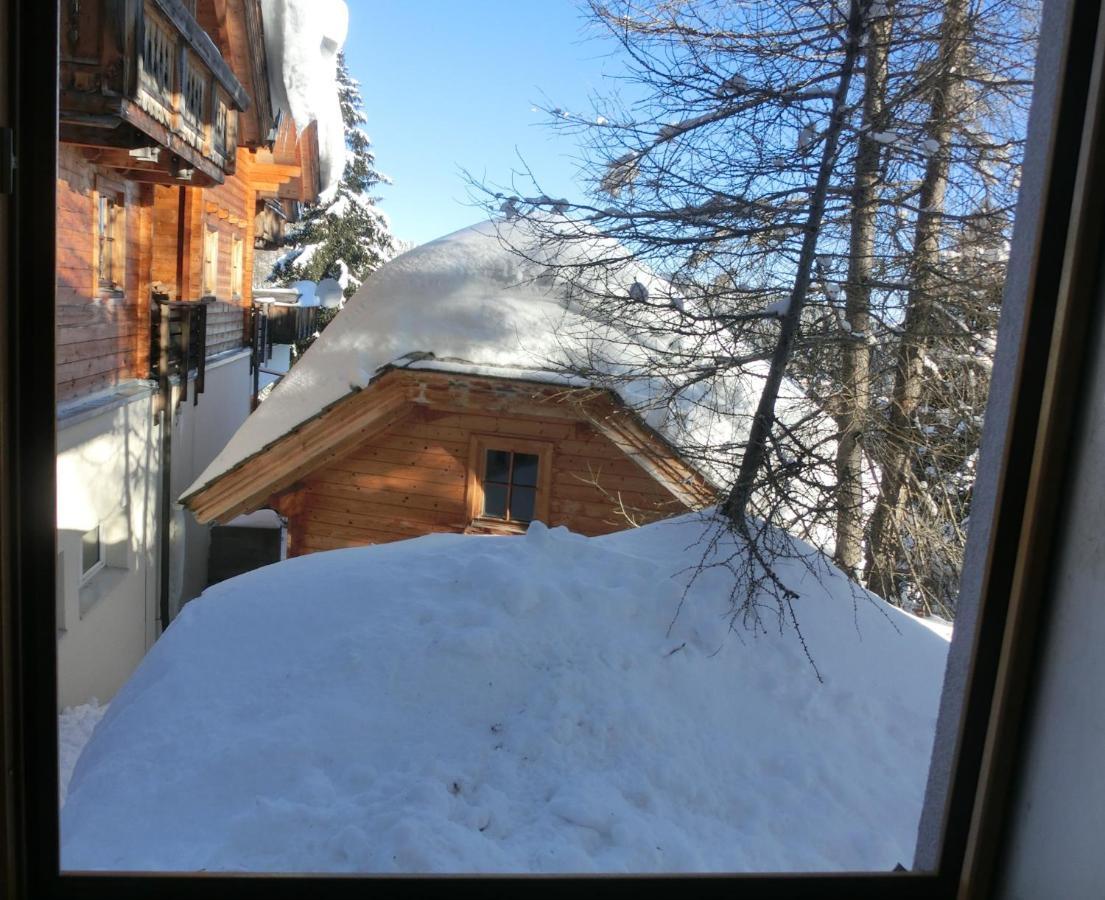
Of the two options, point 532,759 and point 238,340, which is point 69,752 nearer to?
point 532,759

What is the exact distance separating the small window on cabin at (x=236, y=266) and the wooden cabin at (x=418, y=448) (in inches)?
179

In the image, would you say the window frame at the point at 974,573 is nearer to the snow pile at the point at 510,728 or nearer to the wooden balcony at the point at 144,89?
Answer: the snow pile at the point at 510,728

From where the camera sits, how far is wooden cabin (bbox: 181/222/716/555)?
7445 millimetres

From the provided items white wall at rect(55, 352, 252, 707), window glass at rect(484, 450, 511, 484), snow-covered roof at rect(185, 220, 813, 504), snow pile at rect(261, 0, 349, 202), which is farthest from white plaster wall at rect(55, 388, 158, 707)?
snow pile at rect(261, 0, 349, 202)

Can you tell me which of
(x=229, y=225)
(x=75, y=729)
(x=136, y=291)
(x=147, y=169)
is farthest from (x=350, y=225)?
(x=75, y=729)

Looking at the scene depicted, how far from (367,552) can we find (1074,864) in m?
3.51

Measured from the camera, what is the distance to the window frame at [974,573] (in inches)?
42.6

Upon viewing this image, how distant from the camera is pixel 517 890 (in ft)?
4.14

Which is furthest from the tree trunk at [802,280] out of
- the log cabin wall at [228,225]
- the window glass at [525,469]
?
the log cabin wall at [228,225]

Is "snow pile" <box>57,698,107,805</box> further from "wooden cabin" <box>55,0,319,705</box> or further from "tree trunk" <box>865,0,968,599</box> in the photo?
"tree trunk" <box>865,0,968,599</box>

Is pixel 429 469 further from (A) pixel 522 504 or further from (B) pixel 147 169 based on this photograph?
(B) pixel 147 169

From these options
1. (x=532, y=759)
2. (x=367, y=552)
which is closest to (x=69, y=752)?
(x=367, y=552)

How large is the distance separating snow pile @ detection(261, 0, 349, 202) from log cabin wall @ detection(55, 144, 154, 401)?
276cm

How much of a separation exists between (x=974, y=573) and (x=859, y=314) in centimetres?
404
